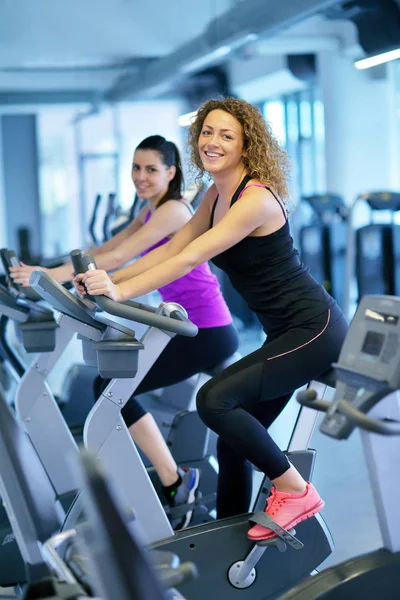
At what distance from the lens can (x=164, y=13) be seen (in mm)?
9531

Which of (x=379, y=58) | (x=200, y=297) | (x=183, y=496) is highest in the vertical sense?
(x=379, y=58)

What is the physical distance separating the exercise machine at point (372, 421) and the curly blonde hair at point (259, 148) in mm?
800

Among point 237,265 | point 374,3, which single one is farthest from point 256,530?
point 374,3

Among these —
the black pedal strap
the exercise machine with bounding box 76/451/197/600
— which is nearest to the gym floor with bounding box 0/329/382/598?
the black pedal strap

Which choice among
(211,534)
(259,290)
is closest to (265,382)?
(259,290)

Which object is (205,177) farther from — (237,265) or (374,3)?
(374,3)

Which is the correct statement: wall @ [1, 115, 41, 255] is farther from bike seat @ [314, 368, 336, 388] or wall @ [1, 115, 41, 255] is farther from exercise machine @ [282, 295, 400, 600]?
exercise machine @ [282, 295, 400, 600]

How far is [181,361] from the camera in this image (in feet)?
9.77

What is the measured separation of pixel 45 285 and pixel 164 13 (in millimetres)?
8012

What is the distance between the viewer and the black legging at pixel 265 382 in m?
2.37

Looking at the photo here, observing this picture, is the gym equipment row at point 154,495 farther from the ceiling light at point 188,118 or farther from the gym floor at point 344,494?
the ceiling light at point 188,118

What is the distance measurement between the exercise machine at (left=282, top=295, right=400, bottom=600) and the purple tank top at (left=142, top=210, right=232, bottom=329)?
3.88 feet

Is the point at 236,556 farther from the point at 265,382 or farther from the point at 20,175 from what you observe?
the point at 20,175

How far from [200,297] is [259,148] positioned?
0.78m
